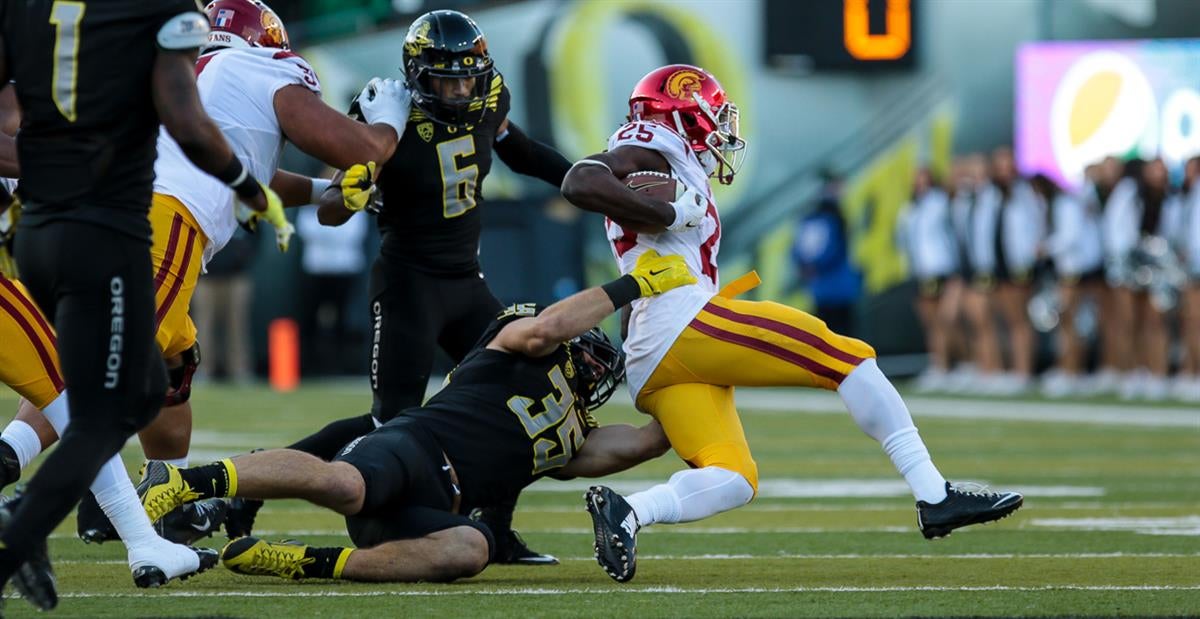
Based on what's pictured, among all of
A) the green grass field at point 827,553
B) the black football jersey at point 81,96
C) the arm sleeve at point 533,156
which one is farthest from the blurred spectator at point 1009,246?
the black football jersey at point 81,96

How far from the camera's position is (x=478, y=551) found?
16.2 feet

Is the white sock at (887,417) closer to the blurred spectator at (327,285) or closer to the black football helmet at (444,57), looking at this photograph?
the black football helmet at (444,57)

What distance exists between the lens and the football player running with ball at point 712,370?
5137 mm

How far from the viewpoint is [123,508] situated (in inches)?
191

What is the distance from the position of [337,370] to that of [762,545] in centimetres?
1192

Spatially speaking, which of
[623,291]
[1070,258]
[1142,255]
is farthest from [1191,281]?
[623,291]

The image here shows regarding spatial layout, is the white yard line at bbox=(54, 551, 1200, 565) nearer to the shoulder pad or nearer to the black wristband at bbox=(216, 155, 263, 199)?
the black wristband at bbox=(216, 155, 263, 199)

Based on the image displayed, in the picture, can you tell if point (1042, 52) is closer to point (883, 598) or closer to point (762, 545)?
point (762, 545)

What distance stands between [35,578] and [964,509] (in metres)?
2.35

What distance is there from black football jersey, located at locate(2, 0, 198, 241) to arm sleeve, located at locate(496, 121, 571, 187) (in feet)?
7.50

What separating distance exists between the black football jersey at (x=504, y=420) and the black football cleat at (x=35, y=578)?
4.39 feet

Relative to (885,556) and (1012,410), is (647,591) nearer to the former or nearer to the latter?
(885,556)

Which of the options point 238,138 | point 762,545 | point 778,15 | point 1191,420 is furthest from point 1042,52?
point 238,138

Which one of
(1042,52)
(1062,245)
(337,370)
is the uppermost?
(1042,52)
